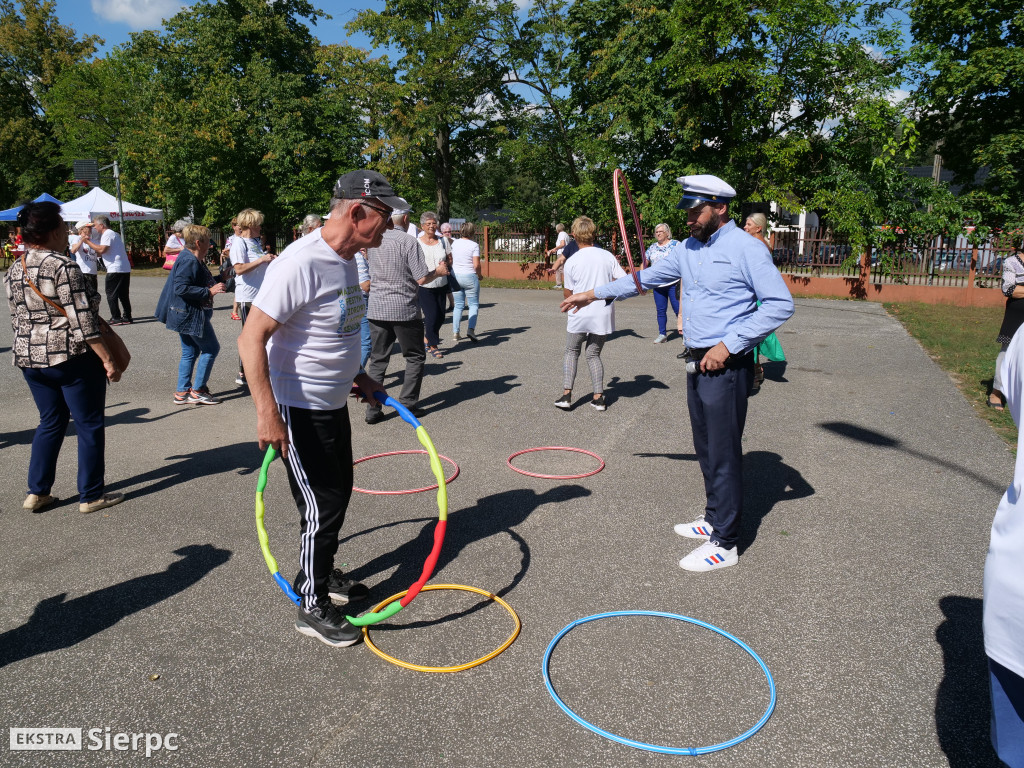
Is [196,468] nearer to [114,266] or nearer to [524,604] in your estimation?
[524,604]

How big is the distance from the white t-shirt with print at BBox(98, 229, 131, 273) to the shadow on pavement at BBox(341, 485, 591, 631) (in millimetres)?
11264

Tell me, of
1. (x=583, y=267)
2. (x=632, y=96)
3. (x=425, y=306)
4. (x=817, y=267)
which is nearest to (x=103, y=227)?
(x=425, y=306)

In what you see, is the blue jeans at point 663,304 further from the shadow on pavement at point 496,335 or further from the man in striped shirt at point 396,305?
the man in striped shirt at point 396,305

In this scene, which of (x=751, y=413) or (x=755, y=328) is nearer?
(x=755, y=328)

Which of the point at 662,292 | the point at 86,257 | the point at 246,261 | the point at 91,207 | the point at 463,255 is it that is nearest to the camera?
the point at 246,261

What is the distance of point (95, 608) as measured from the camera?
3775mm

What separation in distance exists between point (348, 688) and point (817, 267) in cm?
2224

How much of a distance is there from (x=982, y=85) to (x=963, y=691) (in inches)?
1036

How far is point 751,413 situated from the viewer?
8.02 m

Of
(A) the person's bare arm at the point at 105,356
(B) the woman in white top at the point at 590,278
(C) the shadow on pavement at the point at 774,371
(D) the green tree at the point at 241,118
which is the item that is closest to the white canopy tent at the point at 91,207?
(D) the green tree at the point at 241,118

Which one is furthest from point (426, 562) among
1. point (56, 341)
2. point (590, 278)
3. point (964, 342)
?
point (964, 342)

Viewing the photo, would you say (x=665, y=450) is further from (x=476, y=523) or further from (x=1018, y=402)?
(x=1018, y=402)

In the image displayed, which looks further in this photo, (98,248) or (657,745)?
(98,248)

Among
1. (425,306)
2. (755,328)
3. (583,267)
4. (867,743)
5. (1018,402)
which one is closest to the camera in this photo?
(1018,402)
